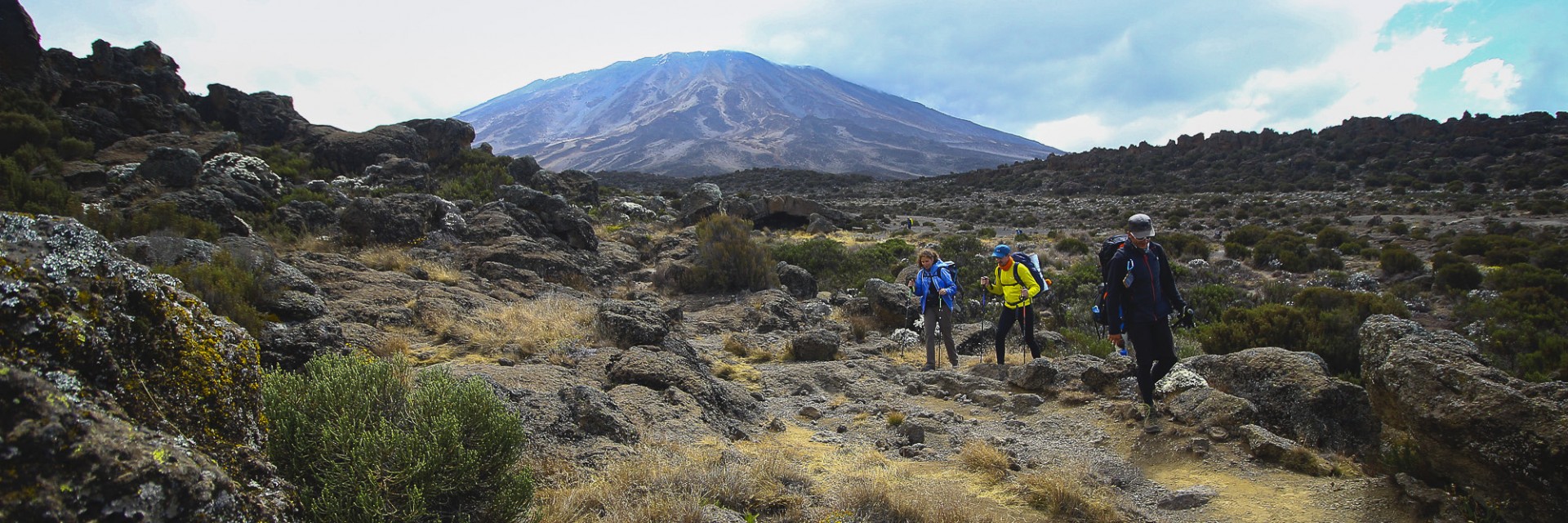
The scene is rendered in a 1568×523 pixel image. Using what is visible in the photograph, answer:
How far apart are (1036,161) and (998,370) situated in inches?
2256

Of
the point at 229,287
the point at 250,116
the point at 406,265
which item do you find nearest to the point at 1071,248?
the point at 406,265

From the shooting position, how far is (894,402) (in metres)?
6.50

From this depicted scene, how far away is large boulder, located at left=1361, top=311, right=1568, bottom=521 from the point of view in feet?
9.29

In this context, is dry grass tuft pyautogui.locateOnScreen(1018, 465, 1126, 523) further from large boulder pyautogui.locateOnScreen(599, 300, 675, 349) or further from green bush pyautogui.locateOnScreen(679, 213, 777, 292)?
green bush pyautogui.locateOnScreen(679, 213, 777, 292)

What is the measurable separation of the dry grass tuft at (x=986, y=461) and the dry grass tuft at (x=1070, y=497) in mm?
238

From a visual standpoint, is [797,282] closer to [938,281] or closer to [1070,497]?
[938,281]

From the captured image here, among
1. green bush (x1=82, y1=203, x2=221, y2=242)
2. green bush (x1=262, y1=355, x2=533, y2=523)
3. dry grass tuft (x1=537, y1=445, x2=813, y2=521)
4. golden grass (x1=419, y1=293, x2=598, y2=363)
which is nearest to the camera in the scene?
green bush (x1=262, y1=355, x2=533, y2=523)

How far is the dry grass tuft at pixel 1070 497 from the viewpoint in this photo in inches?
142

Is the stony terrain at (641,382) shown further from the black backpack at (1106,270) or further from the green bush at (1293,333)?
the black backpack at (1106,270)

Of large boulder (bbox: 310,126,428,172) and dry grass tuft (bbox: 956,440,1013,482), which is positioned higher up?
large boulder (bbox: 310,126,428,172)

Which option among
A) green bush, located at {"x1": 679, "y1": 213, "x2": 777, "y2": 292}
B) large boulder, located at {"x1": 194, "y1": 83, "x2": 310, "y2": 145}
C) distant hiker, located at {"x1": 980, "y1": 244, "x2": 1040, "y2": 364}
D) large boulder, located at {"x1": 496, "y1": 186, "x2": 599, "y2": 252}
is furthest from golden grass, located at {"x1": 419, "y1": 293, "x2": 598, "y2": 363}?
large boulder, located at {"x1": 194, "y1": 83, "x2": 310, "y2": 145}

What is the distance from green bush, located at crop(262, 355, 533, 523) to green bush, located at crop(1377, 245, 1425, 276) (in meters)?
17.2

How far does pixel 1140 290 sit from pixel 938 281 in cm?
279

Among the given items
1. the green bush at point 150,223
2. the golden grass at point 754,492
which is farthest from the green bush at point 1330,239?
the green bush at point 150,223
